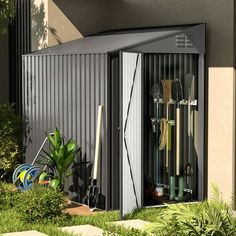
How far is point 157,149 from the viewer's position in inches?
479

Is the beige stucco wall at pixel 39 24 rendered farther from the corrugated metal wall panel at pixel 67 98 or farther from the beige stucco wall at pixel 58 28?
the corrugated metal wall panel at pixel 67 98

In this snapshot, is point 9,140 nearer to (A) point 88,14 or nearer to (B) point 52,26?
(B) point 52,26

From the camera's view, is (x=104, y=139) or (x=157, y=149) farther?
(x=157, y=149)

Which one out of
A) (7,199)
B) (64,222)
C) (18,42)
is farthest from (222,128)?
(18,42)

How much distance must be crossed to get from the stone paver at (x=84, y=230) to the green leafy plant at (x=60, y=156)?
1638 millimetres

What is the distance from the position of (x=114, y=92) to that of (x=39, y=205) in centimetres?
213

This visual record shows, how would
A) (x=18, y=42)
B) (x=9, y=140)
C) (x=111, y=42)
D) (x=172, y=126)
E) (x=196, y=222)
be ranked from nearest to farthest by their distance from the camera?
(x=196, y=222), (x=111, y=42), (x=172, y=126), (x=9, y=140), (x=18, y=42)

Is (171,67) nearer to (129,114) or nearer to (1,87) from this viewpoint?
(129,114)

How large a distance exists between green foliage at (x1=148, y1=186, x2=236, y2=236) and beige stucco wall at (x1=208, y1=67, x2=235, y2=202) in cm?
354

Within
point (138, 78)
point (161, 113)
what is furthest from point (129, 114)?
point (161, 113)

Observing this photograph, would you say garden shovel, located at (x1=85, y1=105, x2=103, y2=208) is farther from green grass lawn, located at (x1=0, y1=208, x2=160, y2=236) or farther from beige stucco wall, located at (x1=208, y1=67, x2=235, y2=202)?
beige stucco wall, located at (x1=208, y1=67, x2=235, y2=202)

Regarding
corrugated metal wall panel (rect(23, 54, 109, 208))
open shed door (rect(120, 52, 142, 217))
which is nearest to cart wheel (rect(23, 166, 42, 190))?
corrugated metal wall panel (rect(23, 54, 109, 208))

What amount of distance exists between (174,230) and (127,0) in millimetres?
6582

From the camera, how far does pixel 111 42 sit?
11977 mm
